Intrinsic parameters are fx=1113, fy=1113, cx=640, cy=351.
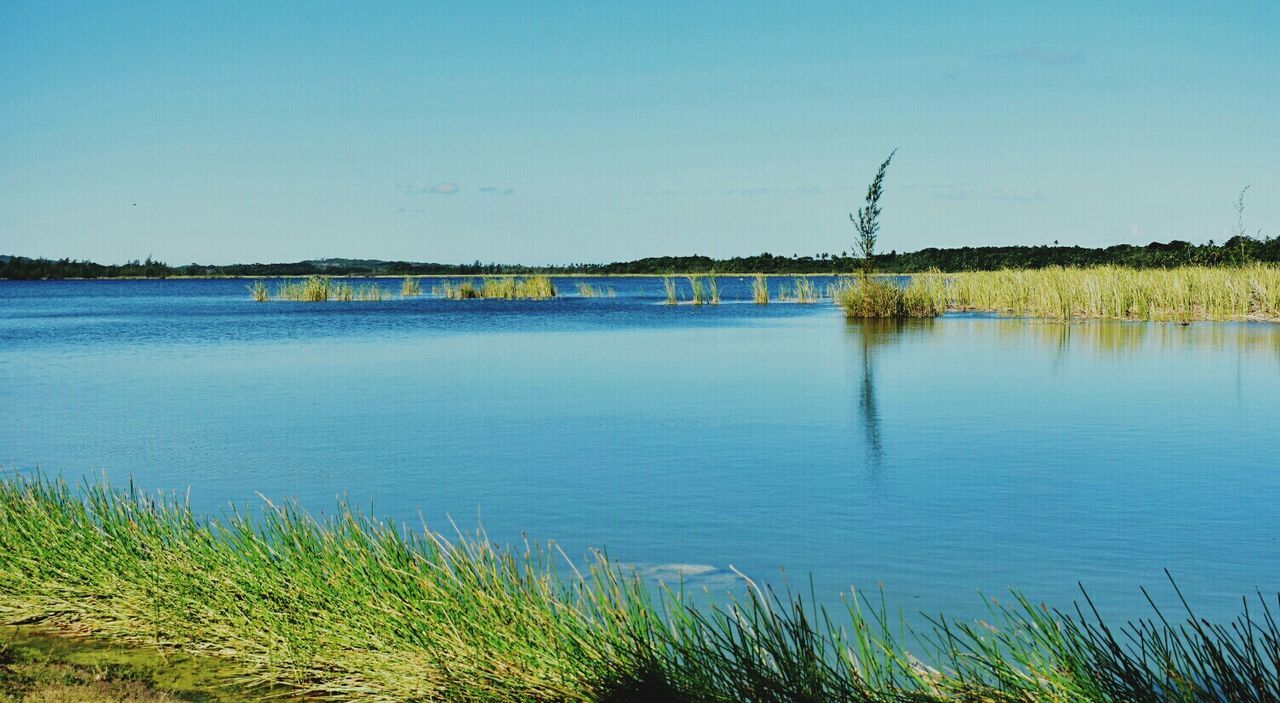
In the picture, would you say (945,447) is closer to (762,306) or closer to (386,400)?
(386,400)

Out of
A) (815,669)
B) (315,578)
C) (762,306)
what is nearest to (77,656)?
(315,578)

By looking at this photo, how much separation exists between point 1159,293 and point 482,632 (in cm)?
2956

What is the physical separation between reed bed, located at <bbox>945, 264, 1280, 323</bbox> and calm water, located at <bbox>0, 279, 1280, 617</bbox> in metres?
6.50

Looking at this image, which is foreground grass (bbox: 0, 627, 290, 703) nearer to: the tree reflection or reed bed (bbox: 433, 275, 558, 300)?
the tree reflection

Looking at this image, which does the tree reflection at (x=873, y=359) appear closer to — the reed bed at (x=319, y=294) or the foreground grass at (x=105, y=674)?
the foreground grass at (x=105, y=674)

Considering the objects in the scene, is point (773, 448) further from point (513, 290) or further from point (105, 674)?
point (513, 290)

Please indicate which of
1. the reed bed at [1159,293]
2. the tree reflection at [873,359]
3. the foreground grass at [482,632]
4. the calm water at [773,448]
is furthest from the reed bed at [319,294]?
the foreground grass at [482,632]

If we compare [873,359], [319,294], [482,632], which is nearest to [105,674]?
[482,632]

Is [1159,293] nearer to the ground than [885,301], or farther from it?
farther from it

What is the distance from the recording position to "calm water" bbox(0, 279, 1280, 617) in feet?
22.1

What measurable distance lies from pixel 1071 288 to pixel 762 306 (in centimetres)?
1802

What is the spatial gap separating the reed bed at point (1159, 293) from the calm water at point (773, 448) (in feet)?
21.3

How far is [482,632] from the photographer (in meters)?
4.09

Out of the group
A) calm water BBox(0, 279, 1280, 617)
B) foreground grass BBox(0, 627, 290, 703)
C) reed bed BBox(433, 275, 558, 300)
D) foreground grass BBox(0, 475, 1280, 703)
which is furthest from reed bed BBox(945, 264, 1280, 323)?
reed bed BBox(433, 275, 558, 300)
